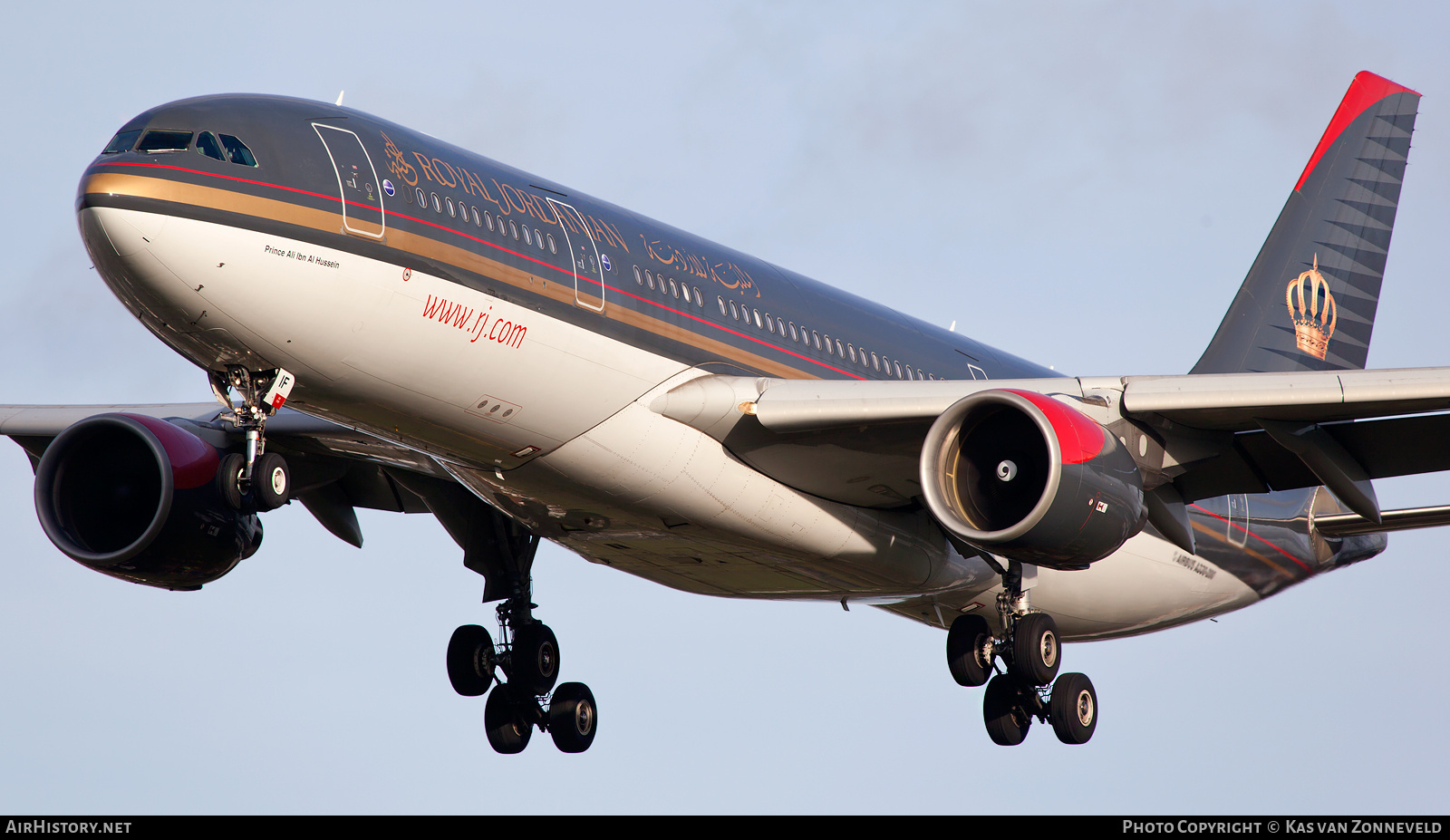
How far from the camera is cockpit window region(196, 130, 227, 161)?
14188 millimetres

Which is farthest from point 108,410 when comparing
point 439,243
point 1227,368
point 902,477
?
point 1227,368

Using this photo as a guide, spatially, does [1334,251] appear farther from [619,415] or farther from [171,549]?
[171,549]

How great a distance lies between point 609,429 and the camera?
54.9 feet

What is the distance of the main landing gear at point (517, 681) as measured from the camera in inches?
874

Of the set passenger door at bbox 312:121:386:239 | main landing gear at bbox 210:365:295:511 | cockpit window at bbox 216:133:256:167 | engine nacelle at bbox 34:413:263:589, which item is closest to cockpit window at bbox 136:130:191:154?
cockpit window at bbox 216:133:256:167

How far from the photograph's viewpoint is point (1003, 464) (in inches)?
669

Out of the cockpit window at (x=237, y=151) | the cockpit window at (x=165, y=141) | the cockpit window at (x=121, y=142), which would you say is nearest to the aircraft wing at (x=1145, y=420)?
the cockpit window at (x=237, y=151)

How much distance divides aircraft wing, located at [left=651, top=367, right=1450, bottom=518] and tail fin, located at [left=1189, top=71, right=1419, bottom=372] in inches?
271

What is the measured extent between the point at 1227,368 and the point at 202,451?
50.8 ft

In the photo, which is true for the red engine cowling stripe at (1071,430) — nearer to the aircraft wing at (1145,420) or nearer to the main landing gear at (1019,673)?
the aircraft wing at (1145,420)

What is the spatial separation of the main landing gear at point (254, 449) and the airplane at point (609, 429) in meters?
0.03

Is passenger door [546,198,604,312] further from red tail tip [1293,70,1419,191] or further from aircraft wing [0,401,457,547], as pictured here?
red tail tip [1293,70,1419,191]

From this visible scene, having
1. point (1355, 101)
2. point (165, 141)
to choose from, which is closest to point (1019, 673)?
point (165, 141)

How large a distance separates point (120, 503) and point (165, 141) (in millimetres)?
7376
